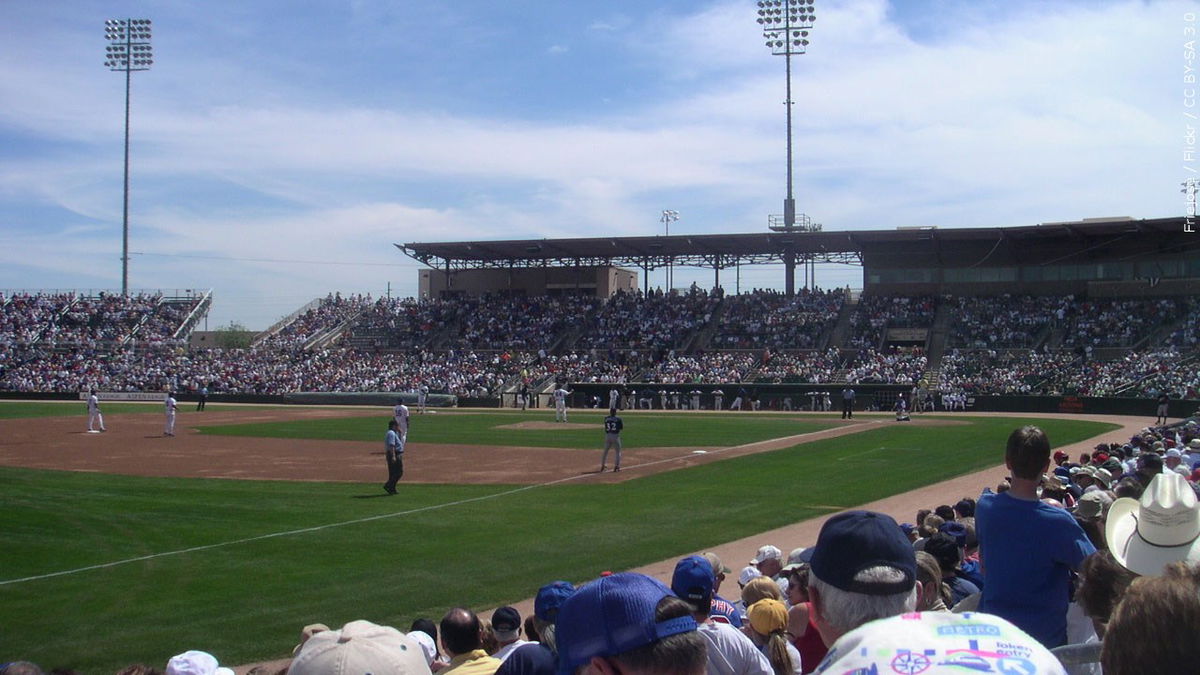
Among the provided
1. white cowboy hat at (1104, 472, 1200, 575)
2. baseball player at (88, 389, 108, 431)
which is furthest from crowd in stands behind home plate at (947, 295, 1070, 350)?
white cowboy hat at (1104, 472, 1200, 575)

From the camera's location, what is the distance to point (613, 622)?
9.45 feet

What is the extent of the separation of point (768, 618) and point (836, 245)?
61.6m

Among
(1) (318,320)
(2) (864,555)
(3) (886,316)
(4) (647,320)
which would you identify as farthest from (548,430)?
(1) (318,320)

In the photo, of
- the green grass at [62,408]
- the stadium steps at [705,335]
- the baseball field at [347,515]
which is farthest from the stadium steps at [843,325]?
the green grass at [62,408]

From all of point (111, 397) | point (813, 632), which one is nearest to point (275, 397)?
point (111, 397)

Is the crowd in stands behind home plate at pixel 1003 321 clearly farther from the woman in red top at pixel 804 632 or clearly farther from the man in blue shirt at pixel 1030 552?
the woman in red top at pixel 804 632

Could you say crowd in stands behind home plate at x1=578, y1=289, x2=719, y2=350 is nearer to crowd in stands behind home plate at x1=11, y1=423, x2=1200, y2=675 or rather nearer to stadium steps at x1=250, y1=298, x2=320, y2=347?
stadium steps at x1=250, y1=298, x2=320, y2=347

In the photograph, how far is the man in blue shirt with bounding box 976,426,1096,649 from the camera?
5.23 m

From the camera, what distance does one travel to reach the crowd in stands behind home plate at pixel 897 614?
2.14 metres

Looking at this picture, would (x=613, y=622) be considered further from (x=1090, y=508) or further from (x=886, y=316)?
(x=886, y=316)

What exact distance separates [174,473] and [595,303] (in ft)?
165

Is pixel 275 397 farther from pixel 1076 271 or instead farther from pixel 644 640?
pixel 644 640

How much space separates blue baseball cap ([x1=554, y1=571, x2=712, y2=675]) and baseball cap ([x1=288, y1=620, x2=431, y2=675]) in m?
0.62

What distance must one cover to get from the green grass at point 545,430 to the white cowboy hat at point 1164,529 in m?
29.0
